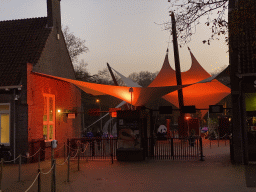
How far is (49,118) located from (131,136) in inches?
184

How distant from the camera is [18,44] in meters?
16.7

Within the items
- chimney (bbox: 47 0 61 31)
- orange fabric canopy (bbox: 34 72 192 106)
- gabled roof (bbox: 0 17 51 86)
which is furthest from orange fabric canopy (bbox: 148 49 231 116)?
gabled roof (bbox: 0 17 51 86)

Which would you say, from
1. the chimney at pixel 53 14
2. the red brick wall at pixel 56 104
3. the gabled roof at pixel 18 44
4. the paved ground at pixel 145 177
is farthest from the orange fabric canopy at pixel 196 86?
the paved ground at pixel 145 177

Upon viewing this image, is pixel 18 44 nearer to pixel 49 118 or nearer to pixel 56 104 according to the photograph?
pixel 56 104

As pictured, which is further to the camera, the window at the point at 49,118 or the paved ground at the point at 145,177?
the window at the point at 49,118

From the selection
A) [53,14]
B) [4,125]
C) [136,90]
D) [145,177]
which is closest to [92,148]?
[136,90]

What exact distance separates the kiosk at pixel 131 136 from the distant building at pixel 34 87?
3713 mm

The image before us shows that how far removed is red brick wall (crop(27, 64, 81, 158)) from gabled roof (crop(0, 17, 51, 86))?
0.80 meters

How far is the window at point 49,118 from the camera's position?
629 inches

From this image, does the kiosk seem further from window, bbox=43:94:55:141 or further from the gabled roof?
the gabled roof

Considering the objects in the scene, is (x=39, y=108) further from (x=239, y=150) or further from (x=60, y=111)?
(x=239, y=150)

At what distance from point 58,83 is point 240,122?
947cm

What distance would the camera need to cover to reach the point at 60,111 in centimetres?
1695

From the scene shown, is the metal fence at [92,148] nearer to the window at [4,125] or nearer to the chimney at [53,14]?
the window at [4,125]
